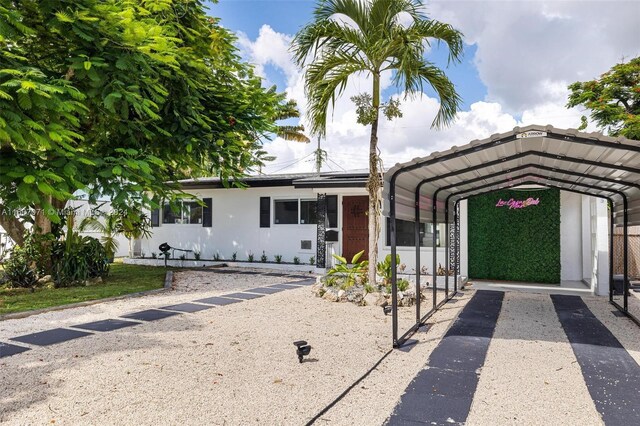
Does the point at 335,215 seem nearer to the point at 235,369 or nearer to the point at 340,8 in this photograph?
the point at 340,8

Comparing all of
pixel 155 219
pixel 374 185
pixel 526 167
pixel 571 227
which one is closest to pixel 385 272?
pixel 374 185

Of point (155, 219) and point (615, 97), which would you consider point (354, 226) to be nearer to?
point (155, 219)

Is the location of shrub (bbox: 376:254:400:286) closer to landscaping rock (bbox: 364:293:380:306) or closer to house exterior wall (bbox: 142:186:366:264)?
landscaping rock (bbox: 364:293:380:306)

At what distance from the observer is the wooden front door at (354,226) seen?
551 inches

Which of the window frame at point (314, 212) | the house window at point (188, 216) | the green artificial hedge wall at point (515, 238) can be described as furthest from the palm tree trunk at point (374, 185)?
the house window at point (188, 216)

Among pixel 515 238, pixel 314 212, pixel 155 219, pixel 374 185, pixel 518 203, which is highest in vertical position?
pixel 374 185

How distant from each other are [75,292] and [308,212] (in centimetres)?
743

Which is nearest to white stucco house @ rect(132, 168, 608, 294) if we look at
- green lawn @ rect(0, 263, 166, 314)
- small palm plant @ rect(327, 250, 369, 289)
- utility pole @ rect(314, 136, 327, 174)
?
green lawn @ rect(0, 263, 166, 314)

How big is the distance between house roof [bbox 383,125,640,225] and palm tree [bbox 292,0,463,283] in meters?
1.86

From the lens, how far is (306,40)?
866 centimetres

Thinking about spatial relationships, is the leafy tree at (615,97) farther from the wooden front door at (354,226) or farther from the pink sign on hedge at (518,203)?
the wooden front door at (354,226)

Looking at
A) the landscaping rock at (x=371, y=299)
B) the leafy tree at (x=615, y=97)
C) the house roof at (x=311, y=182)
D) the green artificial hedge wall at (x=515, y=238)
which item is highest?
the leafy tree at (x=615, y=97)

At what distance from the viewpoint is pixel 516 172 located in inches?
321

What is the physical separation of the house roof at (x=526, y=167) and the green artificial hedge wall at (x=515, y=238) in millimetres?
2600
